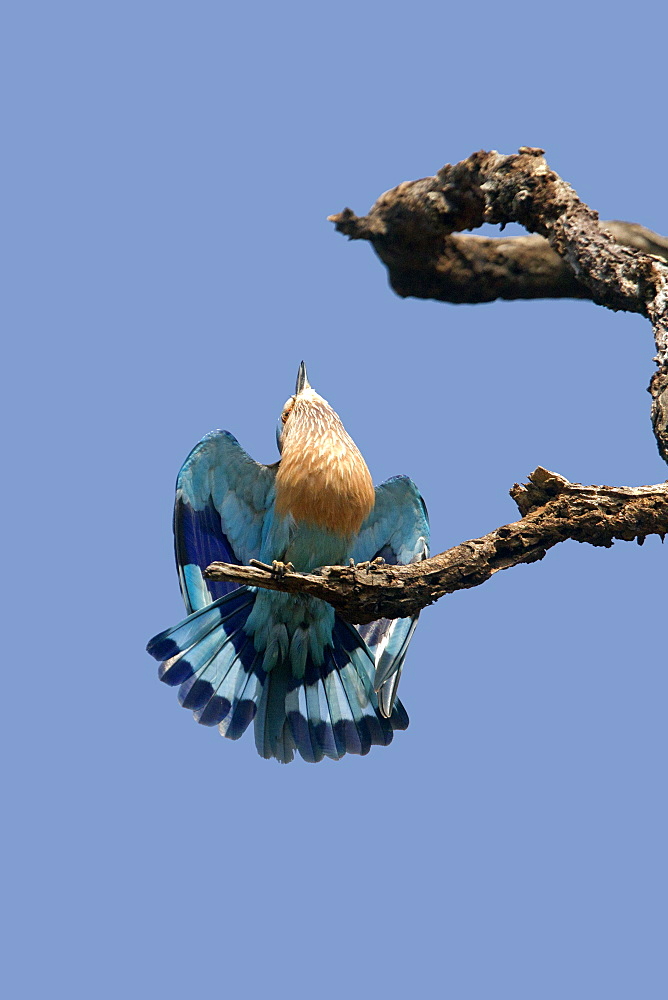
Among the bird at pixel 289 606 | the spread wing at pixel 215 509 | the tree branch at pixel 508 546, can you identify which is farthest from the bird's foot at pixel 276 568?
the spread wing at pixel 215 509

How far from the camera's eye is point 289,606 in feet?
16.0

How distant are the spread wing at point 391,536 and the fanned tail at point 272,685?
0.09 meters

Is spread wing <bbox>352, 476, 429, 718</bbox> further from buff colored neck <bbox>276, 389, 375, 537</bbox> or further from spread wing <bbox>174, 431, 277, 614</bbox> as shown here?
spread wing <bbox>174, 431, 277, 614</bbox>

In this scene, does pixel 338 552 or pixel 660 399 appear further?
pixel 338 552

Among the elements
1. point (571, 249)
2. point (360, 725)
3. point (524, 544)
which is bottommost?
point (360, 725)

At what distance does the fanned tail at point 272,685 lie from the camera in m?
4.82

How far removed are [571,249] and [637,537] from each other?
1.37m

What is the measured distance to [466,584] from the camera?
14.2 ft

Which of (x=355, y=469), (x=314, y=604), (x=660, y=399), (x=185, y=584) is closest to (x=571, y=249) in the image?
(x=660, y=399)

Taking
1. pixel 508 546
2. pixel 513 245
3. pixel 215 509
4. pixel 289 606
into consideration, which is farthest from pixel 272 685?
pixel 513 245

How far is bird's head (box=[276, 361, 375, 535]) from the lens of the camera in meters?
4.76

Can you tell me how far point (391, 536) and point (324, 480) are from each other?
0.51 m

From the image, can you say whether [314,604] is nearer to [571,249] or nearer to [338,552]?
[338,552]

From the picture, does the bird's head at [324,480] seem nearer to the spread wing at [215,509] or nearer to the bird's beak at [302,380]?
the spread wing at [215,509]
